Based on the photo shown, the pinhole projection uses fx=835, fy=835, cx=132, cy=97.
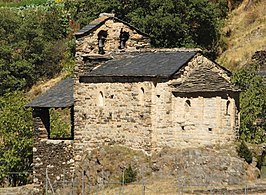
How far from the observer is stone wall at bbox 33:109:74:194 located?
1886 inches

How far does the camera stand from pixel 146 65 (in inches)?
1759

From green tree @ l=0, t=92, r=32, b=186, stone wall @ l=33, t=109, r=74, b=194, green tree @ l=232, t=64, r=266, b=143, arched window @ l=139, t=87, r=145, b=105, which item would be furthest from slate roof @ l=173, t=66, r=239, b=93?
green tree @ l=0, t=92, r=32, b=186

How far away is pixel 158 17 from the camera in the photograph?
72.7m

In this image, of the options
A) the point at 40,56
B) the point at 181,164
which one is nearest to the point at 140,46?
the point at 181,164

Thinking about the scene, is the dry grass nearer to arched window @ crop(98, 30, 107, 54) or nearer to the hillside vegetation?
the hillside vegetation

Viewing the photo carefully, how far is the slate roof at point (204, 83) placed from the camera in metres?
42.5

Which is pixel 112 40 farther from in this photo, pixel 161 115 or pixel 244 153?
pixel 244 153

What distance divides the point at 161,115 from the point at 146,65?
294 cm

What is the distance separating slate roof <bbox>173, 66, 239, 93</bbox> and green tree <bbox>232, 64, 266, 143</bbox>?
9.33 metres

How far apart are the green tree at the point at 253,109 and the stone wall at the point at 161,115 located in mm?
8289

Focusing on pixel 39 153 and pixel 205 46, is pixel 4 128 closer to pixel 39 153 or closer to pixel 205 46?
pixel 39 153

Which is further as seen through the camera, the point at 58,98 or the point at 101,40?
the point at 58,98

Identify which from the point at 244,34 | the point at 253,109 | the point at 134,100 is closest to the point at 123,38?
the point at 134,100

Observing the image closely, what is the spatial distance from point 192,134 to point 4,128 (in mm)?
18392
